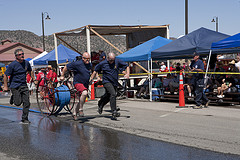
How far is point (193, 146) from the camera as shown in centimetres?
622

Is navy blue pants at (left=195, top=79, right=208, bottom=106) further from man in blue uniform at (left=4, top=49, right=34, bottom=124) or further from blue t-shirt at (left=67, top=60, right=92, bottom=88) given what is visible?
man in blue uniform at (left=4, top=49, right=34, bottom=124)

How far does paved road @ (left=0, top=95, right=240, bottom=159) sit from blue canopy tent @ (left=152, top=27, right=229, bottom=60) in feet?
8.24

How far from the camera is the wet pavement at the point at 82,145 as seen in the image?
5.61m

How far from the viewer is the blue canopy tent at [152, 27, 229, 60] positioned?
12813 millimetres

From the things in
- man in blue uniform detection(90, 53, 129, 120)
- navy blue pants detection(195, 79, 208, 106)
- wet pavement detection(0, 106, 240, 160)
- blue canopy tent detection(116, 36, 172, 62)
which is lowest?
wet pavement detection(0, 106, 240, 160)

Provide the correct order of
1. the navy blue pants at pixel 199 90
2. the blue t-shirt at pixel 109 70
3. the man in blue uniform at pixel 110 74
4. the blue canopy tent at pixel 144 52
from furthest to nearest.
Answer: the blue canopy tent at pixel 144 52 < the navy blue pants at pixel 199 90 < the blue t-shirt at pixel 109 70 < the man in blue uniform at pixel 110 74

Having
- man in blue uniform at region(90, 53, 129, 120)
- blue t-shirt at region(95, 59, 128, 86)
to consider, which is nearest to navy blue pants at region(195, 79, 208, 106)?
man in blue uniform at region(90, 53, 129, 120)

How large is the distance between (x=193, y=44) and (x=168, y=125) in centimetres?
549

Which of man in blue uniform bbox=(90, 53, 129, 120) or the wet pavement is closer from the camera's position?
the wet pavement

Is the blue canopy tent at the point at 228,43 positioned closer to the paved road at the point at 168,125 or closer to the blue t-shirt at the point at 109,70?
the paved road at the point at 168,125

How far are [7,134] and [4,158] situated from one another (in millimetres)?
2222

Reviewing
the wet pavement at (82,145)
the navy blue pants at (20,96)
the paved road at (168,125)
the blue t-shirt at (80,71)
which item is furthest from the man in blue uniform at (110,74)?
the navy blue pants at (20,96)

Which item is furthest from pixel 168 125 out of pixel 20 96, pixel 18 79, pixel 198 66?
pixel 18 79

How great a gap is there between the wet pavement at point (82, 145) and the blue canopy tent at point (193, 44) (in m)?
6.03
